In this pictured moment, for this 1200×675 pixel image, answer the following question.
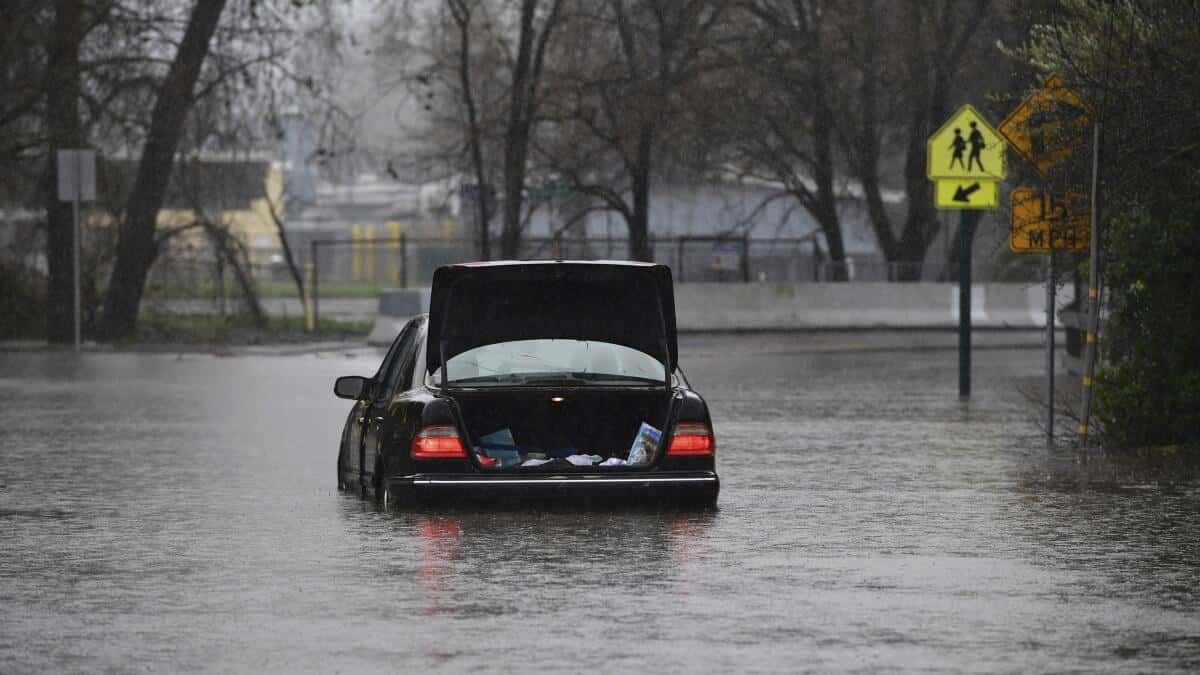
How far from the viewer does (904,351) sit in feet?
124

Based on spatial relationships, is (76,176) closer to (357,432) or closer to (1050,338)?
(1050,338)

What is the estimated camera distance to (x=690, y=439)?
13.1 m

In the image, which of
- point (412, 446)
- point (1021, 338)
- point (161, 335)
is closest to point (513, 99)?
point (161, 335)

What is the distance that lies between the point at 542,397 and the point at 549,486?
552 mm

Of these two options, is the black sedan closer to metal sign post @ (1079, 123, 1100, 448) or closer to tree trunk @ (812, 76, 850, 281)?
metal sign post @ (1079, 123, 1100, 448)

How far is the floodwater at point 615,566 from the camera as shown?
348 inches

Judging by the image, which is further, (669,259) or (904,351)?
(669,259)

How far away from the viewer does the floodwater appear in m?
8.83

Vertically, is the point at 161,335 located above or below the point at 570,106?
below

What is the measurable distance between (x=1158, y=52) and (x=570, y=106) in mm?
27655

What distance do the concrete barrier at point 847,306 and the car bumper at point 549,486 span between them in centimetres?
3001

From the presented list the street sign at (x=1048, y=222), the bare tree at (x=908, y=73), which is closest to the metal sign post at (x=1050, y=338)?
the street sign at (x=1048, y=222)

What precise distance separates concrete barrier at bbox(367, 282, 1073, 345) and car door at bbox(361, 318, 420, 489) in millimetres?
28524

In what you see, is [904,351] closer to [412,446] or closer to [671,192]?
[412,446]
